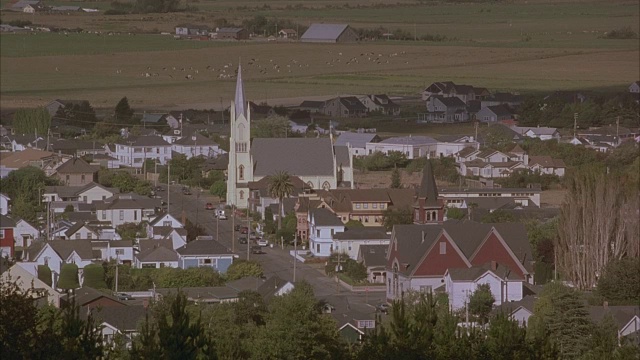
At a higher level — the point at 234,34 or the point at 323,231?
the point at 234,34

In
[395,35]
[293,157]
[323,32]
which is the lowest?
[293,157]

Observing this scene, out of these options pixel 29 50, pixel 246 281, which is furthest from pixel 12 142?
pixel 29 50

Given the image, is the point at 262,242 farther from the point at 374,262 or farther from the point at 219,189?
the point at 219,189

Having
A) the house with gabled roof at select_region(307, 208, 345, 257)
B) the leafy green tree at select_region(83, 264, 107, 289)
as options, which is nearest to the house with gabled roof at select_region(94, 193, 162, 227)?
the house with gabled roof at select_region(307, 208, 345, 257)

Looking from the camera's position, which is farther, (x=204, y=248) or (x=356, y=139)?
(x=356, y=139)

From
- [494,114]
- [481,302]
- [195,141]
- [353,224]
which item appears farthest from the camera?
[494,114]

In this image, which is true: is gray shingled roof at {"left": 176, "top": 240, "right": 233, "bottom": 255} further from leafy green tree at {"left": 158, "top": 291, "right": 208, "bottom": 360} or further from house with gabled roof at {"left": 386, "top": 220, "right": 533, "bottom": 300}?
leafy green tree at {"left": 158, "top": 291, "right": 208, "bottom": 360}

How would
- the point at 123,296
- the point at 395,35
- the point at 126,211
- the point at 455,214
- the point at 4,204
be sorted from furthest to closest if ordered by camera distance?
the point at 395,35 < the point at 4,204 < the point at 126,211 < the point at 455,214 < the point at 123,296

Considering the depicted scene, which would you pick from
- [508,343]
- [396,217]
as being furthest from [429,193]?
[508,343]
